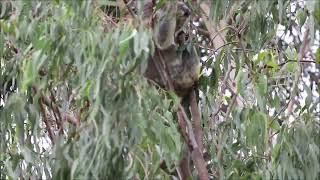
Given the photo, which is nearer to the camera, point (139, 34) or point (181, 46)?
point (139, 34)

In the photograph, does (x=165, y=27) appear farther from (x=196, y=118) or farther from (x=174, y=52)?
(x=196, y=118)

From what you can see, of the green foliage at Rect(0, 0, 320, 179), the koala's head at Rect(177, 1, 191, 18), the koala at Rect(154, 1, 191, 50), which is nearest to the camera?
the green foliage at Rect(0, 0, 320, 179)

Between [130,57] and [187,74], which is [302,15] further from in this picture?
[130,57]

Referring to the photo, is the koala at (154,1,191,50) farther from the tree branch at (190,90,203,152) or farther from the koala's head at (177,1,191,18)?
the tree branch at (190,90,203,152)

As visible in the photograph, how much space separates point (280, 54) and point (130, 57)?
4.15 feet

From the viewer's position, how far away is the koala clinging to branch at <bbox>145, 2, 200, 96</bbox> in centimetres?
197

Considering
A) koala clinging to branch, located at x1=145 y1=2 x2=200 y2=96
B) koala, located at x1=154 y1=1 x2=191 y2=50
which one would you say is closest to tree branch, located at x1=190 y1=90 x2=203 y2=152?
koala clinging to branch, located at x1=145 y1=2 x2=200 y2=96

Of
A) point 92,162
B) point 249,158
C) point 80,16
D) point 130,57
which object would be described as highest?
point 80,16

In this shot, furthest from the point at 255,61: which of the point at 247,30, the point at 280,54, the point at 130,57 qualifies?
the point at 130,57

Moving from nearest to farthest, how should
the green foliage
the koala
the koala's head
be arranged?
the green foliage < the koala < the koala's head

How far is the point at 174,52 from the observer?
2.08 metres

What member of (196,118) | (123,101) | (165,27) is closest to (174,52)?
(165,27)

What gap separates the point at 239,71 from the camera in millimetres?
2252

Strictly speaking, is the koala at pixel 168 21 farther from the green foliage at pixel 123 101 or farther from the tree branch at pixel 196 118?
the tree branch at pixel 196 118
